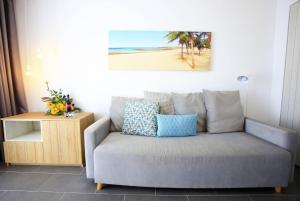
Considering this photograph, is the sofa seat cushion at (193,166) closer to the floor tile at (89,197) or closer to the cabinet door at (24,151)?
the floor tile at (89,197)

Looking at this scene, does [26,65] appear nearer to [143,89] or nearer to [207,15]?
[143,89]

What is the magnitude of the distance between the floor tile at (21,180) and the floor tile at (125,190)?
2.41 ft

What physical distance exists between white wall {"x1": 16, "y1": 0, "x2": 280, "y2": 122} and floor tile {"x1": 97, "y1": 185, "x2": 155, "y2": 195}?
113cm

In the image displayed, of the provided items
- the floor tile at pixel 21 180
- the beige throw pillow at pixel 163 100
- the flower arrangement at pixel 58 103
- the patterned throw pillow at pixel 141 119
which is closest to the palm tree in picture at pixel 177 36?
the beige throw pillow at pixel 163 100

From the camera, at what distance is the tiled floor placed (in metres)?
1.57

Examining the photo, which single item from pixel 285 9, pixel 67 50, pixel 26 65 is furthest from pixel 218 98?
pixel 26 65

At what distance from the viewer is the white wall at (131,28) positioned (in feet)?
7.78

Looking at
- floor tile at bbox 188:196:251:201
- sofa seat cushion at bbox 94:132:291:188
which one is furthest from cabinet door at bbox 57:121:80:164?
floor tile at bbox 188:196:251:201

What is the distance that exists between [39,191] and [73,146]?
555mm

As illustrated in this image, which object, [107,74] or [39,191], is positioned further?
[107,74]

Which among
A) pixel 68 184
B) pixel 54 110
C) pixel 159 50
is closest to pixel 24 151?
pixel 54 110

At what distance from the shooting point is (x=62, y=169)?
2.06 m

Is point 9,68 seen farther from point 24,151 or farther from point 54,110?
point 24,151

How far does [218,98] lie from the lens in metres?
2.19
